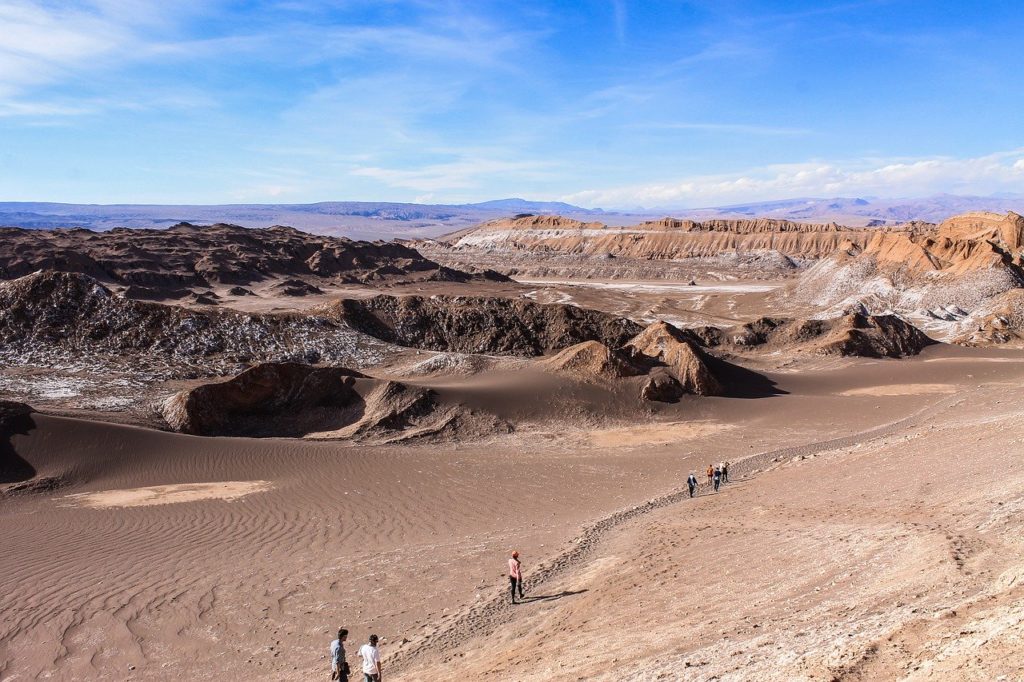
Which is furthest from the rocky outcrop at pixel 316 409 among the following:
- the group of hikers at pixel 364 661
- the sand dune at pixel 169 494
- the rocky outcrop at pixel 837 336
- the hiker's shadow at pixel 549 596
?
the rocky outcrop at pixel 837 336

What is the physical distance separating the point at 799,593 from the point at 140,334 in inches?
1068

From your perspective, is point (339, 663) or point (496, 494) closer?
point (339, 663)

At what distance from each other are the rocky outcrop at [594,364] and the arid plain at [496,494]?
0.13m

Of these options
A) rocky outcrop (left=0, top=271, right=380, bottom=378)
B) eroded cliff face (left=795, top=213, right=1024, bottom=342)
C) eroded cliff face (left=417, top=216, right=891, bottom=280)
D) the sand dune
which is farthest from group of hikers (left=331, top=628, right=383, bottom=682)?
eroded cliff face (left=417, top=216, right=891, bottom=280)

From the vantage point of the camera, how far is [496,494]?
16766 mm

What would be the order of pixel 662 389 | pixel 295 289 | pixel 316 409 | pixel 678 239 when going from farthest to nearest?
pixel 678 239, pixel 295 289, pixel 662 389, pixel 316 409

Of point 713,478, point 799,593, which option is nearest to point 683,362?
point 713,478

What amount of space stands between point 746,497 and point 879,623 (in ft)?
27.3

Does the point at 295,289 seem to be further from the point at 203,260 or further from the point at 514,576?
the point at 514,576

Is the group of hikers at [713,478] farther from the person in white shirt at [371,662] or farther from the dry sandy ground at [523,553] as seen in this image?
the person in white shirt at [371,662]

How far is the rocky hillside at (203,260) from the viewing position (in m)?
62.7

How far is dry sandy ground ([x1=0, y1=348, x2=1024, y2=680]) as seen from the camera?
26.1 feet

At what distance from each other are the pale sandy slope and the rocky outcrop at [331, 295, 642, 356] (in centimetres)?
2354

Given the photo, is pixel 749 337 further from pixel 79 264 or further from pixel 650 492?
pixel 79 264
